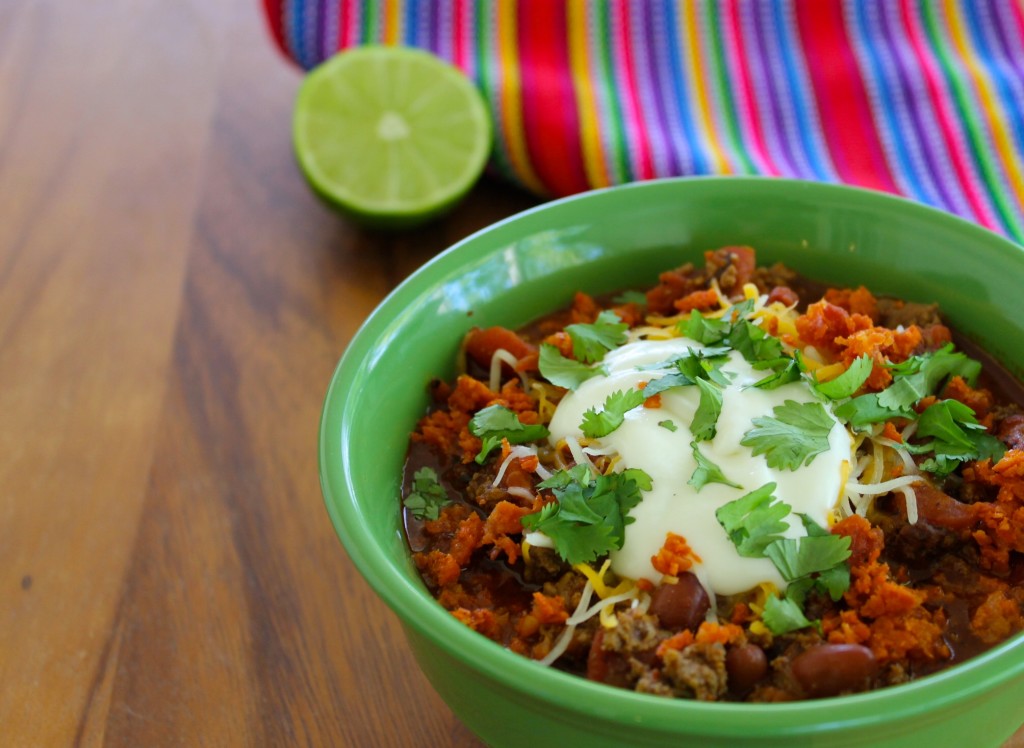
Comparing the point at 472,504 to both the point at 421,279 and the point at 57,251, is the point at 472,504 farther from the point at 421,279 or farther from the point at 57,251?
the point at 57,251

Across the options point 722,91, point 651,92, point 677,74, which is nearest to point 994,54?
point 722,91

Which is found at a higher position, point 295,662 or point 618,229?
point 618,229

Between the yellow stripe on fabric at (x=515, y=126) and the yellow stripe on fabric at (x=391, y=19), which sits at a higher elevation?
the yellow stripe on fabric at (x=391, y=19)

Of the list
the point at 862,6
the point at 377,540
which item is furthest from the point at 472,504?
the point at 862,6

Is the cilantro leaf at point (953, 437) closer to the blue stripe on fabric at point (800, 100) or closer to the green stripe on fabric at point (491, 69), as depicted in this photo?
the blue stripe on fabric at point (800, 100)

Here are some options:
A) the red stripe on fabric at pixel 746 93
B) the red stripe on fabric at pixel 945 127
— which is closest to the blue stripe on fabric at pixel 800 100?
the red stripe on fabric at pixel 746 93

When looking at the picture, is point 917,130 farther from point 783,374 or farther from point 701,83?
point 783,374

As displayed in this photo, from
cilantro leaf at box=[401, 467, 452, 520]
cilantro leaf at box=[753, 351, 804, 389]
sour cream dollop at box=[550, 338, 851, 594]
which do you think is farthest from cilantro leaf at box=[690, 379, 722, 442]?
cilantro leaf at box=[401, 467, 452, 520]
